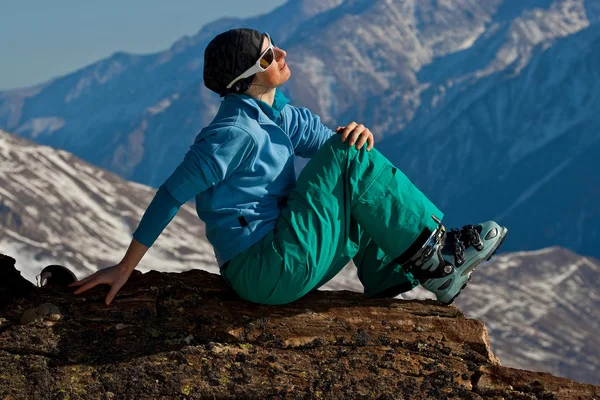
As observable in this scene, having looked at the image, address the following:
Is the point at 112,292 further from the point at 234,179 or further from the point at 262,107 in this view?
the point at 262,107

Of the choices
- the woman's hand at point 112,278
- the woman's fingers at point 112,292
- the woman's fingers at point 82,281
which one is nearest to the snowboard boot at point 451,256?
the woman's hand at point 112,278

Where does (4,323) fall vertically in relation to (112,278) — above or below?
below

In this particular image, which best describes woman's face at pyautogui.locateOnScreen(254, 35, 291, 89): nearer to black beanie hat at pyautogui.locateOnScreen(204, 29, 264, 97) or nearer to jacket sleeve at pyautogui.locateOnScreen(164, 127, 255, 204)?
black beanie hat at pyautogui.locateOnScreen(204, 29, 264, 97)

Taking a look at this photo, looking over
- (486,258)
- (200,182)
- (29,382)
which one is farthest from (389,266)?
(29,382)

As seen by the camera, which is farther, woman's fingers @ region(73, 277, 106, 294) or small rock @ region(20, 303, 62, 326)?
woman's fingers @ region(73, 277, 106, 294)

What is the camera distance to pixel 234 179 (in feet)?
35.4

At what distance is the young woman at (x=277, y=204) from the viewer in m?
10.5

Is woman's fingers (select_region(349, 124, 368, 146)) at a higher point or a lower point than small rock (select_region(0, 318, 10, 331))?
higher

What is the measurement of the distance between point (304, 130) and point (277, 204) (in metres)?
1.39

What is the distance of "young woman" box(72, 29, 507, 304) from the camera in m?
10.5

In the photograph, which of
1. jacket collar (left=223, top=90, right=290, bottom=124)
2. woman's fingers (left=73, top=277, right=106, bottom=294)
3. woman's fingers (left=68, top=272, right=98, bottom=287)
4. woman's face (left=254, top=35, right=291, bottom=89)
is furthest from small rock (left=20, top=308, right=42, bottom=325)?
woman's face (left=254, top=35, right=291, bottom=89)

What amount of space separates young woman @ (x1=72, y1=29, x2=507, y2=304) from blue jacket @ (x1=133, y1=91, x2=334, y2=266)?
0.01m

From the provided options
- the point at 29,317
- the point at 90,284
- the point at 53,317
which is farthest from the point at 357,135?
the point at 29,317

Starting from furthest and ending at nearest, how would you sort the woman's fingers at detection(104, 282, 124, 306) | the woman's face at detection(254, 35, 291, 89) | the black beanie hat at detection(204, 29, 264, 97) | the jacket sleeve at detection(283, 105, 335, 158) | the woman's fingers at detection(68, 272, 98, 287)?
the jacket sleeve at detection(283, 105, 335, 158) < the woman's fingers at detection(68, 272, 98, 287) < the woman's fingers at detection(104, 282, 124, 306) < the woman's face at detection(254, 35, 291, 89) < the black beanie hat at detection(204, 29, 264, 97)
